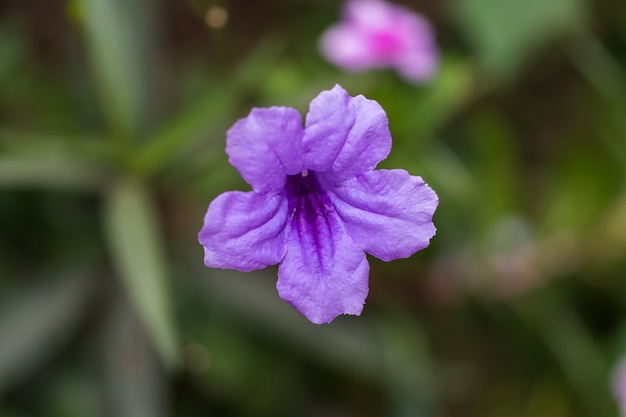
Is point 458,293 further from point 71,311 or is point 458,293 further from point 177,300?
point 71,311

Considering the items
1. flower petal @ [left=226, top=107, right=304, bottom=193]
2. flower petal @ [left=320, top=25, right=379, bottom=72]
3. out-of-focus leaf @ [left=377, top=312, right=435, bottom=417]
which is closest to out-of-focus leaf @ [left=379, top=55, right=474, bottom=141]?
flower petal @ [left=320, top=25, right=379, bottom=72]

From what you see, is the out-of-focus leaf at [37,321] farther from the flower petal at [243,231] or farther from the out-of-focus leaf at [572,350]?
the out-of-focus leaf at [572,350]

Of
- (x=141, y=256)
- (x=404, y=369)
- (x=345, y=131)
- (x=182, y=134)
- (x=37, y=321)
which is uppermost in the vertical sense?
(x=345, y=131)

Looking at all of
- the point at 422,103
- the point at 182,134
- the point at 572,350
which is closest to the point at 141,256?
the point at 182,134

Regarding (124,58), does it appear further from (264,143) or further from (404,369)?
(404,369)

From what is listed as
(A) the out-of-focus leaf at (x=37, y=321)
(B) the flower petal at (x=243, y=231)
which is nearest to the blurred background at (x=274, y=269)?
(A) the out-of-focus leaf at (x=37, y=321)

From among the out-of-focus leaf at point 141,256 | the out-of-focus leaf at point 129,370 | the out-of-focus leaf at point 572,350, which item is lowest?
the out-of-focus leaf at point 572,350
